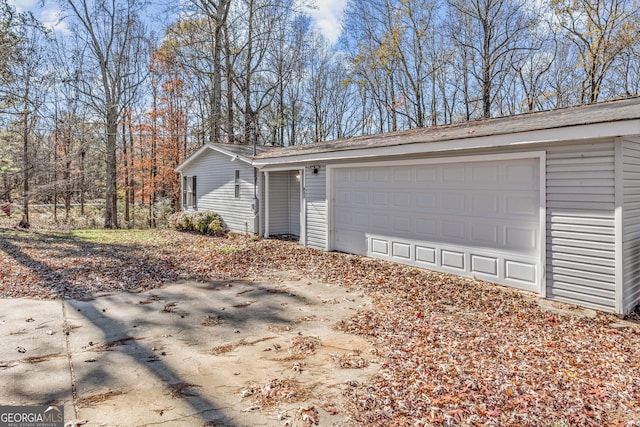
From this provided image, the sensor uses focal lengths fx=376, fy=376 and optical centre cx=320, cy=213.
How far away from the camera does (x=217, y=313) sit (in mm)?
5598

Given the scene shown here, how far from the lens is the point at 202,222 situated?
14320 millimetres

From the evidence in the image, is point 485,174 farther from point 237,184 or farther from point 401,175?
point 237,184

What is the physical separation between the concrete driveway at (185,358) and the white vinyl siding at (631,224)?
3765 mm

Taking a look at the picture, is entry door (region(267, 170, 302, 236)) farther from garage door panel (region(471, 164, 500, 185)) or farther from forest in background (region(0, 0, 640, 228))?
garage door panel (region(471, 164, 500, 185))

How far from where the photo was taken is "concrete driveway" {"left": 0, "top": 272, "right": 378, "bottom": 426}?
3057mm

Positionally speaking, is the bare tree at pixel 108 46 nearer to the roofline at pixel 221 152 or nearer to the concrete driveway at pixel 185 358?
the roofline at pixel 221 152

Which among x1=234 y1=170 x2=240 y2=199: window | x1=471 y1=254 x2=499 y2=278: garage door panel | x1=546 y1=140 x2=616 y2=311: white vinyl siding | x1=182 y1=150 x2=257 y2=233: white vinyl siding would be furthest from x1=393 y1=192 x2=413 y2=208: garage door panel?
x1=234 y1=170 x2=240 y2=199: window

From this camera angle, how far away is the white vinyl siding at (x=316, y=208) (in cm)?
1037

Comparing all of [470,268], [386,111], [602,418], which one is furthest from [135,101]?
[602,418]

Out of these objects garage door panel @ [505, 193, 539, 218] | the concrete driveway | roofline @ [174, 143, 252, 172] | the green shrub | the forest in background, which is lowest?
the concrete driveway

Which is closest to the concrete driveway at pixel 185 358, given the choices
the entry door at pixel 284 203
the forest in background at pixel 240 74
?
the entry door at pixel 284 203

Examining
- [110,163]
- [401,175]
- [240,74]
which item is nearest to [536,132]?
[401,175]

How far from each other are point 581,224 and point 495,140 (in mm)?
1851

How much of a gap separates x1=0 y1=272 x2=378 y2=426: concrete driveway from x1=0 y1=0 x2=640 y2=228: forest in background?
12.9 m
